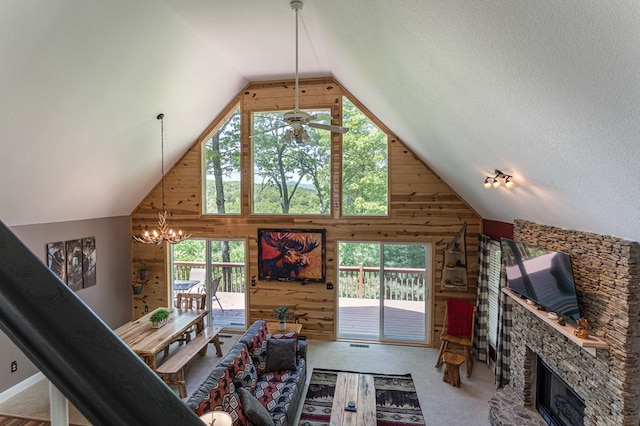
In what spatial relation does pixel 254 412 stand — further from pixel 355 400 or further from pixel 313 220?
pixel 313 220

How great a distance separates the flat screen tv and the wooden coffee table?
2.21 metres

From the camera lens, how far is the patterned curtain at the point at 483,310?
5461mm

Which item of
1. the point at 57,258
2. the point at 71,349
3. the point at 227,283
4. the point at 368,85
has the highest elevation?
the point at 368,85

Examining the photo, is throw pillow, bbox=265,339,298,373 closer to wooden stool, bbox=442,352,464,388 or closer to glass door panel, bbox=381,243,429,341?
wooden stool, bbox=442,352,464,388

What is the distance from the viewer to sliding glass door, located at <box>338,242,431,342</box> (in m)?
6.13

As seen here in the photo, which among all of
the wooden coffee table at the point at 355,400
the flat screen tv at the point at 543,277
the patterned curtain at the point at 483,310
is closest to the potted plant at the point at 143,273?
the wooden coffee table at the point at 355,400

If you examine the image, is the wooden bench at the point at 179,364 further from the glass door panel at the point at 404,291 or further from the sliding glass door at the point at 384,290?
the glass door panel at the point at 404,291

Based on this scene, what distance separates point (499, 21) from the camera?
5.93 ft

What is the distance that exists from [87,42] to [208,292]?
193 inches

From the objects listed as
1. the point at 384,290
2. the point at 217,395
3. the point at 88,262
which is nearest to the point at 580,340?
the point at 217,395

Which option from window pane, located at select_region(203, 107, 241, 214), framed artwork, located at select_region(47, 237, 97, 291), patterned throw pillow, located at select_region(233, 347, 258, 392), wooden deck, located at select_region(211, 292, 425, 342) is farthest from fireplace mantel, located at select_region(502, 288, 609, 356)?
framed artwork, located at select_region(47, 237, 97, 291)

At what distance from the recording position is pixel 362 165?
20.3ft

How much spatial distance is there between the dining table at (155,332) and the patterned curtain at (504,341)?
184 inches

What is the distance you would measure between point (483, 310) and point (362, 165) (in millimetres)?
3288
